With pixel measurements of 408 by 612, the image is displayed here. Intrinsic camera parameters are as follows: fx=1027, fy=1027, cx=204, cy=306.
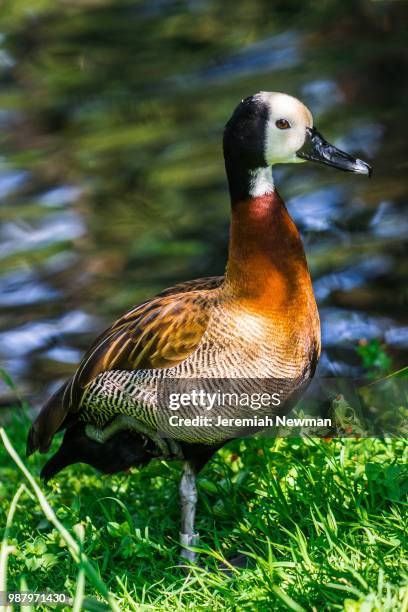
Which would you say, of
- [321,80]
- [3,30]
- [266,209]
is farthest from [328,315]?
[3,30]

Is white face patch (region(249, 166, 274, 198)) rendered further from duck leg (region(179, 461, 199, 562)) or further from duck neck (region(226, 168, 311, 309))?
duck leg (region(179, 461, 199, 562))

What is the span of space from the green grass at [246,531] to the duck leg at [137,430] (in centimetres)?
29

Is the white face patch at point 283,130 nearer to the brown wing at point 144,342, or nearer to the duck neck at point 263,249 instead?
the duck neck at point 263,249

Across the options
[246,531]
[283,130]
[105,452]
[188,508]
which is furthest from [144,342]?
[283,130]

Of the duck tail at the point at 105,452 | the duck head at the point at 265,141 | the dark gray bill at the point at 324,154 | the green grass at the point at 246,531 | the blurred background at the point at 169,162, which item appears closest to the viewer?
the green grass at the point at 246,531

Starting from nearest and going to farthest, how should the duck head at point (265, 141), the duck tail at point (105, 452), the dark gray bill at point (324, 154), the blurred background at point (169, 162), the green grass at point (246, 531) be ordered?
the green grass at point (246, 531), the duck head at point (265, 141), the dark gray bill at point (324, 154), the duck tail at point (105, 452), the blurred background at point (169, 162)

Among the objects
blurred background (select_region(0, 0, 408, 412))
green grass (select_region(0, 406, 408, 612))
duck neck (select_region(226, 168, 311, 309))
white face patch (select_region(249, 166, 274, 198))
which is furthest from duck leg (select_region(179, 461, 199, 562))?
blurred background (select_region(0, 0, 408, 412))

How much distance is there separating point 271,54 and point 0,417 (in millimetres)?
5358

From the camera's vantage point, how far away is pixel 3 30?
11.3 meters

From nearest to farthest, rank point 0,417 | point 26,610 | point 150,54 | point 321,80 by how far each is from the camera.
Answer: point 26,610, point 0,417, point 321,80, point 150,54

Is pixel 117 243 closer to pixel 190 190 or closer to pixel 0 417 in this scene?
pixel 190 190

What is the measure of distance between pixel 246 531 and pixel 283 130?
1377 mm

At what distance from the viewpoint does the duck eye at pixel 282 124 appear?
348 centimetres

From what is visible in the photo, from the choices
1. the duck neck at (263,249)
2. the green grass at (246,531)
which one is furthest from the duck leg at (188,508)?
the duck neck at (263,249)
